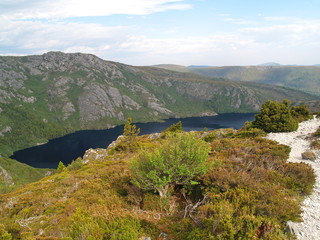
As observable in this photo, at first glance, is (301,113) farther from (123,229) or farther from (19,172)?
(19,172)

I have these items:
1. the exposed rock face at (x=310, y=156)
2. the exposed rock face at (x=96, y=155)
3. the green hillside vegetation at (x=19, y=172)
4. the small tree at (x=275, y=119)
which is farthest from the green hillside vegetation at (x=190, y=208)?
the green hillside vegetation at (x=19, y=172)

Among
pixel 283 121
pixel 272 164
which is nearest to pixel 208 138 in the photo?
pixel 283 121

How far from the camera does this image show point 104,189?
20.9m

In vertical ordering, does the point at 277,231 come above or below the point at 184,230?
above

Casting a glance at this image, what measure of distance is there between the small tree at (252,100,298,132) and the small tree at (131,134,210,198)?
28.5 meters

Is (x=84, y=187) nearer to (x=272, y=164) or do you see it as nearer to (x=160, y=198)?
(x=160, y=198)

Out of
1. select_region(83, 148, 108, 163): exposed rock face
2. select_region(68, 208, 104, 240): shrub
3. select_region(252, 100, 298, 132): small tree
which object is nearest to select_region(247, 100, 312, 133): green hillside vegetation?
select_region(252, 100, 298, 132): small tree

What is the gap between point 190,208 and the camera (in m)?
14.4

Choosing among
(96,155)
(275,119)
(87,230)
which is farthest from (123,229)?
(96,155)

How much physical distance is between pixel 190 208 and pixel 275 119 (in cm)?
3303

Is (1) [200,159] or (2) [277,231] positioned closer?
(2) [277,231]

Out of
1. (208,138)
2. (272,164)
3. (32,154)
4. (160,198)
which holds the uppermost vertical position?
(272,164)

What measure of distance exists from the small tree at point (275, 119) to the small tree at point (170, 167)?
1122 inches

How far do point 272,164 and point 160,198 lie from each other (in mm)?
10763
